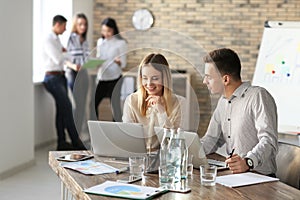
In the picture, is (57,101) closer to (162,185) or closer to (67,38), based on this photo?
(67,38)

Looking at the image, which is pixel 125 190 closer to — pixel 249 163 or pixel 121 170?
pixel 121 170

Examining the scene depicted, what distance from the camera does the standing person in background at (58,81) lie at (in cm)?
707

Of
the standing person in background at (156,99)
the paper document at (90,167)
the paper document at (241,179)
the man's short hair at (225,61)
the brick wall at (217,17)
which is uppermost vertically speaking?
the brick wall at (217,17)

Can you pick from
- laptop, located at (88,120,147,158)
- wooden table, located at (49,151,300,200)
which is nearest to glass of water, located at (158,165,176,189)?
wooden table, located at (49,151,300,200)

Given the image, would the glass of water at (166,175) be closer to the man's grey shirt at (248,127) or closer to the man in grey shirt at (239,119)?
the man in grey shirt at (239,119)

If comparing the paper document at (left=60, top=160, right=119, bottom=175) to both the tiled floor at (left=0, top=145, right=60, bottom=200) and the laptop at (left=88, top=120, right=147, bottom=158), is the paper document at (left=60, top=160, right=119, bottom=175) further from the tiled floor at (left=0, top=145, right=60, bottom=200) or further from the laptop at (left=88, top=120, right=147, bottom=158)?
the tiled floor at (left=0, top=145, right=60, bottom=200)

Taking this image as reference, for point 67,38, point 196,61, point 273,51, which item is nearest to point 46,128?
point 67,38

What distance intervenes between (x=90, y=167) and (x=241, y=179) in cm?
74

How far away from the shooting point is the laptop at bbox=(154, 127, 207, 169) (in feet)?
9.43

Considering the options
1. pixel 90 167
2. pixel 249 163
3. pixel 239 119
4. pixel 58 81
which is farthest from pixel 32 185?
pixel 249 163

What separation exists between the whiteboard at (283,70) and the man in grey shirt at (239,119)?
95.9 inches

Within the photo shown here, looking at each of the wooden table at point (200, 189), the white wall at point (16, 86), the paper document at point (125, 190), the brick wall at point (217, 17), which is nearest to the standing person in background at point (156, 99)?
the wooden table at point (200, 189)

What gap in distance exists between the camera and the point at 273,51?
6.22m

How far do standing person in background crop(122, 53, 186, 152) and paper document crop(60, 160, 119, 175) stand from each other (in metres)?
0.24
